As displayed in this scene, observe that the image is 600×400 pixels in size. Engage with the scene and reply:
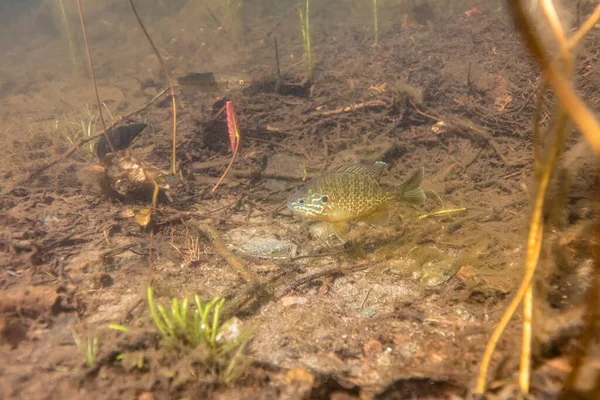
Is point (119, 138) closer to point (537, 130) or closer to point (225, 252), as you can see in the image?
point (225, 252)

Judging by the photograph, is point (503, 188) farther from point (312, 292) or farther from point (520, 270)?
point (312, 292)

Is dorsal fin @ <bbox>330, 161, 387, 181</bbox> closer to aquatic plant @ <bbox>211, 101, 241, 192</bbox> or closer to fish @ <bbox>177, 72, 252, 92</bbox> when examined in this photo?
aquatic plant @ <bbox>211, 101, 241, 192</bbox>

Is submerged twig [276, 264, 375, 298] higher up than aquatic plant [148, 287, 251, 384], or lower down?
lower down

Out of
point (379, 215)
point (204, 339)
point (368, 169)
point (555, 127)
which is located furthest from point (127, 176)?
point (555, 127)

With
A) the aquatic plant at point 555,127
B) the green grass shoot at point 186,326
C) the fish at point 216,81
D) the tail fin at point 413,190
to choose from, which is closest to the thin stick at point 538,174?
the aquatic plant at point 555,127

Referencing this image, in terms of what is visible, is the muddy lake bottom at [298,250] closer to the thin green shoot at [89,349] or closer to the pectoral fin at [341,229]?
the thin green shoot at [89,349]

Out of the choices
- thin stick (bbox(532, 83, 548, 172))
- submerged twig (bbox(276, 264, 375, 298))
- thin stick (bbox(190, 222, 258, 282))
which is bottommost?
submerged twig (bbox(276, 264, 375, 298))

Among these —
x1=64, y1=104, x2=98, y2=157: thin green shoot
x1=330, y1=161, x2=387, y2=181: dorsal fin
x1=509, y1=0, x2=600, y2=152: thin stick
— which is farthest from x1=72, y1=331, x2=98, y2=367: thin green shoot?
x1=64, y1=104, x2=98, y2=157: thin green shoot

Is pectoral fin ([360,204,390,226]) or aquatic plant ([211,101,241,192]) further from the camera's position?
aquatic plant ([211,101,241,192])
